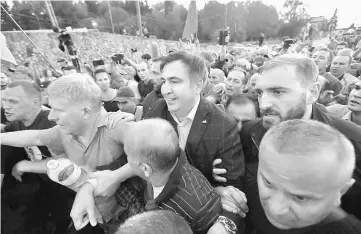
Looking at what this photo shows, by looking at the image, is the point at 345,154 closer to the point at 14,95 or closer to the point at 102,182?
the point at 102,182

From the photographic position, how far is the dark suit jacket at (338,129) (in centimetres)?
115

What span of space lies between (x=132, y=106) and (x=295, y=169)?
2.36m

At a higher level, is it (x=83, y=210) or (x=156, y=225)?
(x=156, y=225)

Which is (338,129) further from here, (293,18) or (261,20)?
(293,18)

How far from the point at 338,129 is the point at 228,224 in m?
0.94

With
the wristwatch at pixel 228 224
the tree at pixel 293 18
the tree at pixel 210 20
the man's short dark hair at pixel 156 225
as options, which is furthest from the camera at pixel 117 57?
the tree at pixel 293 18

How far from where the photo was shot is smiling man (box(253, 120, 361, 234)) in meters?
0.71

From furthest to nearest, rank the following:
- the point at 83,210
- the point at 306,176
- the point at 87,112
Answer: the point at 87,112, the point at 83,210, the point at 306,176

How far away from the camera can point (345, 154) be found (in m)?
0.74

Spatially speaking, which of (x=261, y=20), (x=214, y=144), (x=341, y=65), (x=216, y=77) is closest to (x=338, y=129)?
(x=214, y=144)

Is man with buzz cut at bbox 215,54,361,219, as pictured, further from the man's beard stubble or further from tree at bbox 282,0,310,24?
tree at bbox 282,0,310,24

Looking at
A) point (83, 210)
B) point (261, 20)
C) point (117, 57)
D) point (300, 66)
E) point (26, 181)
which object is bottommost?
point (26, 181)

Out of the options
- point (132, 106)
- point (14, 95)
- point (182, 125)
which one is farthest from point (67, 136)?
point (132, 106)

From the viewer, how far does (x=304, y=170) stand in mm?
707
